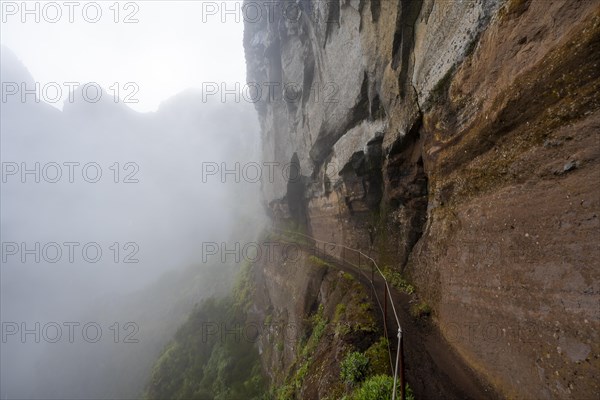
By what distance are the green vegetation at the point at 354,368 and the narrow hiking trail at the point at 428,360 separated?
0.71 meters

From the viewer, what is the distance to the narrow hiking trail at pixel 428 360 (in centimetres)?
539

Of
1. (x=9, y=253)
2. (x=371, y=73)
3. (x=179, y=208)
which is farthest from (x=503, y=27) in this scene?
(x=9, y=253)

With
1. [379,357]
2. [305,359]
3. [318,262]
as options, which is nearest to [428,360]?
[379,357]

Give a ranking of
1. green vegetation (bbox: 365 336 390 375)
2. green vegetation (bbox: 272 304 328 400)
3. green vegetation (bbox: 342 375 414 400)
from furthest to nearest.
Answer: green vegetation (bbox: 272 304 328 400), green vegetation (bbox: 365 336 390 375), green vegetation (bbox: 342 375 414 400)

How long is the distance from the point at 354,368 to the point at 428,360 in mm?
1739

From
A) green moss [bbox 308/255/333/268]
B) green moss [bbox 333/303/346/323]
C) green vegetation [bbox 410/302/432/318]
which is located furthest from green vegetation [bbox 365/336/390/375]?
green moss [bbox 308/255/333/268]

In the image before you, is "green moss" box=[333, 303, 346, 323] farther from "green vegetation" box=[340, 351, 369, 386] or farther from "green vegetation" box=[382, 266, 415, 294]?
"green vegetation" box=[340, 351, 369, 386]

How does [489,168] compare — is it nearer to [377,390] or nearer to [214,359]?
[377,390]

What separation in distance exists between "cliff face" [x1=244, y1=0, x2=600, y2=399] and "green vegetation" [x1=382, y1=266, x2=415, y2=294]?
1.21ft

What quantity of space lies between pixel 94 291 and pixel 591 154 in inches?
4583

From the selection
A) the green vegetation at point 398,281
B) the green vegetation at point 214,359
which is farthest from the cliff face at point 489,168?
the green vegetation at point 214,359

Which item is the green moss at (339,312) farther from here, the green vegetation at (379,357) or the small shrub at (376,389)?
the small shrub at (376,389)

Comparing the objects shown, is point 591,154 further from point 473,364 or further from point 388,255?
point 388,255

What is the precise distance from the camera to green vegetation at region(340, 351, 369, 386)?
6258 millimetres
